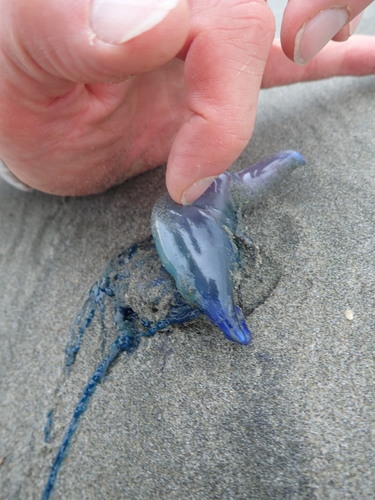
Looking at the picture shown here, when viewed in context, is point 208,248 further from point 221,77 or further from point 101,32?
point 101,32

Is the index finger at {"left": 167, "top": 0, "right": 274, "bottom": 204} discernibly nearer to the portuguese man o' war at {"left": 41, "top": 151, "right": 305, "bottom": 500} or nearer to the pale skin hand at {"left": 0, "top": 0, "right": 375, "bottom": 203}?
the pale skin hand at {"left": 0, "top": 0, "right": 375, "bottom": 203}

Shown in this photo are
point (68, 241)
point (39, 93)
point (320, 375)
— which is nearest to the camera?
point (320, 375)

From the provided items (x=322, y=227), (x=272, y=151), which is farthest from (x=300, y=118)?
(x=322, y=227)

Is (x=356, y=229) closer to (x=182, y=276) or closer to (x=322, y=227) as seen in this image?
(x=322, y=227)

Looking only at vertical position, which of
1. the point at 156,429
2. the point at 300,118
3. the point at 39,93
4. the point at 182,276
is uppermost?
the point at 39,93

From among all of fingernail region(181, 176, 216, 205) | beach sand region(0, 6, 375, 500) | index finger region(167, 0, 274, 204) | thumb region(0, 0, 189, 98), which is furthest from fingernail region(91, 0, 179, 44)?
beach sand region(0, 6, 375, 500)

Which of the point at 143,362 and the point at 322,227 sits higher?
the point at 143,362

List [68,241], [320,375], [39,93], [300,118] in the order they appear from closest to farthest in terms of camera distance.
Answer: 1. [320,375]
2. [39,93]
3. [68,241]
4. [300,118]

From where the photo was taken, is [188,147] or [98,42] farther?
[188,147]
